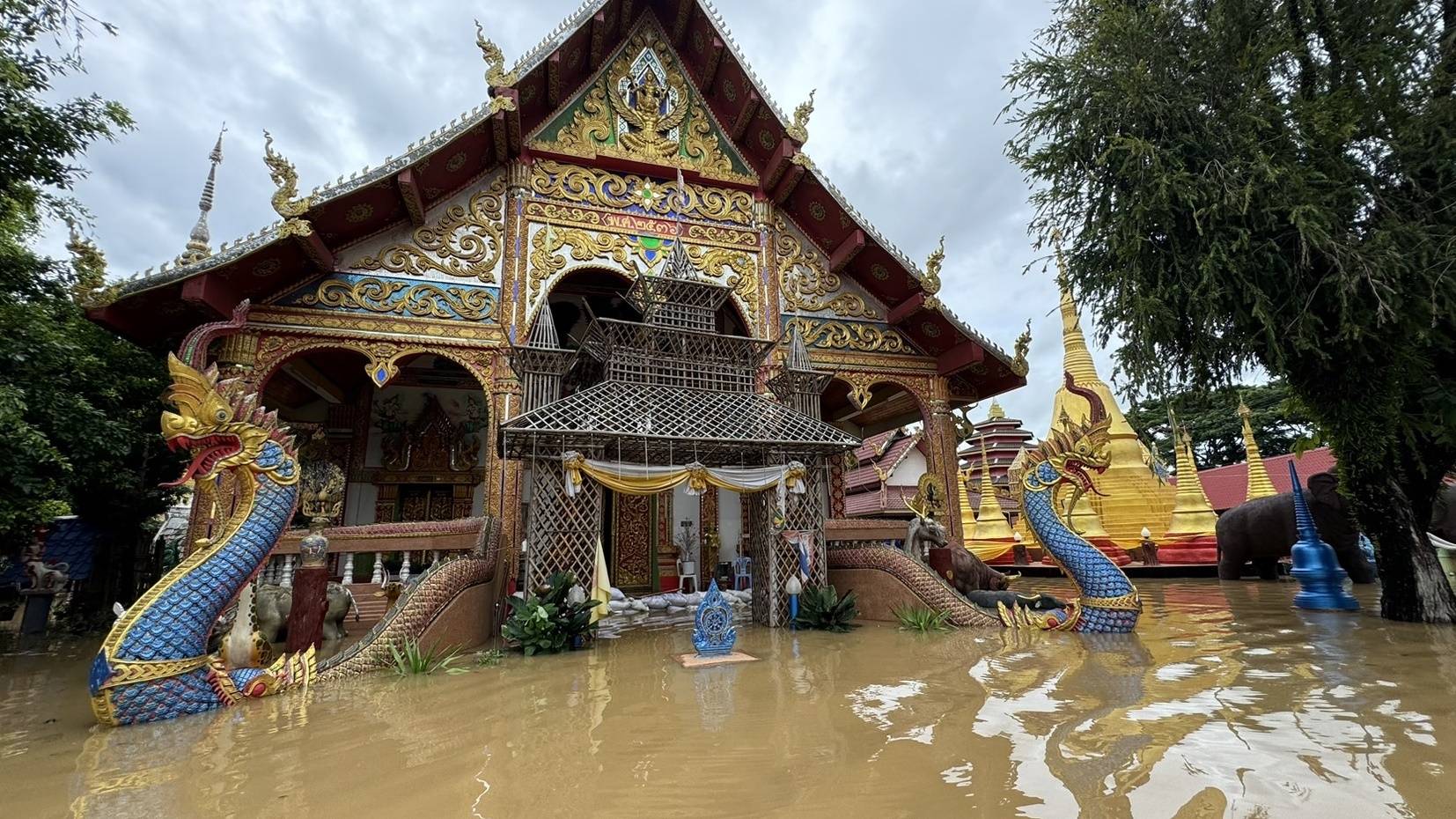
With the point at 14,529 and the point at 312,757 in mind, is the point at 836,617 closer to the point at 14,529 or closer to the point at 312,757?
the point at 312,757

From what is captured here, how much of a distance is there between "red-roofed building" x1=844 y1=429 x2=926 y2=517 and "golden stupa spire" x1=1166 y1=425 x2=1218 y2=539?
25.1 ft

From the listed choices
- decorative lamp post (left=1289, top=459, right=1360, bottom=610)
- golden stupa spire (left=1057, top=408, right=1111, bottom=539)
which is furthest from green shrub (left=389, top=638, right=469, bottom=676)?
golden stupa spire (left=1057, top=408, right=1111, bottom=539)

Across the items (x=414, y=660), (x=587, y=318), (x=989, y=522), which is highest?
(x=587, y=318)

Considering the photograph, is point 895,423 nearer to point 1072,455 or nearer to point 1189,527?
point 1189,527

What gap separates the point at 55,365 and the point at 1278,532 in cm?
1630

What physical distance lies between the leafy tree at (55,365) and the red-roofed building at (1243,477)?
21.3 metres

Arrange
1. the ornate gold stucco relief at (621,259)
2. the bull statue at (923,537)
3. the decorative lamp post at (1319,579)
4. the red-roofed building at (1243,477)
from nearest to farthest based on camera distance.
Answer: the decorative lamp post at (1319,579)
the bull statue at (923,537)
the ornate gold stucco relief at (621,259)
the red-roofed building at (1243,477)

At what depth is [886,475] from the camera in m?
22.2

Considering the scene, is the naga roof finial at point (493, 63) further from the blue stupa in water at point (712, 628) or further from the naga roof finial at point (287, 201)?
the blue stupa in water at point (712, 628)

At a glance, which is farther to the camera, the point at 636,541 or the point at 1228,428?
the point at 1228,428

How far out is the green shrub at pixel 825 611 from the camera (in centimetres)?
686

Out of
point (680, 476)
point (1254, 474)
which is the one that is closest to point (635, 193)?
point (680, 476)

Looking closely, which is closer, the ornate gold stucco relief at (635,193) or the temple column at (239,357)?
the temple column at (239,357)

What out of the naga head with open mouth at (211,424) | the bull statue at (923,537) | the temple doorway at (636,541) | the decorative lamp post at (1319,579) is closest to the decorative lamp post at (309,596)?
the naga head with open mouth at (211,424)
